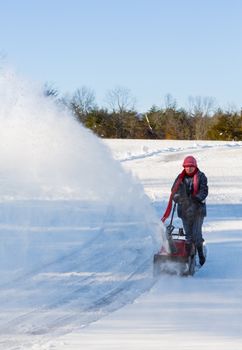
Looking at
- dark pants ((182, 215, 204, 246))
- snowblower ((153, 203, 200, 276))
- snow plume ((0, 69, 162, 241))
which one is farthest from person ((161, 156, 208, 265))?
snow plume ((0, 69, 162, 241))

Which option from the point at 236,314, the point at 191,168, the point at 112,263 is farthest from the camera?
the point at 112,263

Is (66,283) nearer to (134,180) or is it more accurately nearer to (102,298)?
(102,298)

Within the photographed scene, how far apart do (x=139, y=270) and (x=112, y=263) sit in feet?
2.10

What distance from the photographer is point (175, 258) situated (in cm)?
962

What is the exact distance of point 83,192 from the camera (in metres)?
20.6

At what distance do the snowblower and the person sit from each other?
→ 10.8 inches

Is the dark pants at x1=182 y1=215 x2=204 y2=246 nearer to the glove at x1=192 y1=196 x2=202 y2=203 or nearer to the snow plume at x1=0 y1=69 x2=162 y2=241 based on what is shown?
the glove at x1=192 y1=196 x2=202 y2=203

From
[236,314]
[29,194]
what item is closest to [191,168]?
[236,314]

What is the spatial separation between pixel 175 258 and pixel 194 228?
2.30 ft

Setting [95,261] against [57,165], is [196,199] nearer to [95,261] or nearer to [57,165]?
[95,261]

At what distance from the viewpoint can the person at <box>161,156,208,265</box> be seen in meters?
10.0

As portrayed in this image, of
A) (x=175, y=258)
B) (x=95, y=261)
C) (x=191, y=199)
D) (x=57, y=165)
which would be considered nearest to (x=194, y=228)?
(x=191, y=199)

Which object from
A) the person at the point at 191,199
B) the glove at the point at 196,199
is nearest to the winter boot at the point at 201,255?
the person at the point at 191,199

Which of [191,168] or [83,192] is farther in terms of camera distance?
[83,192]
